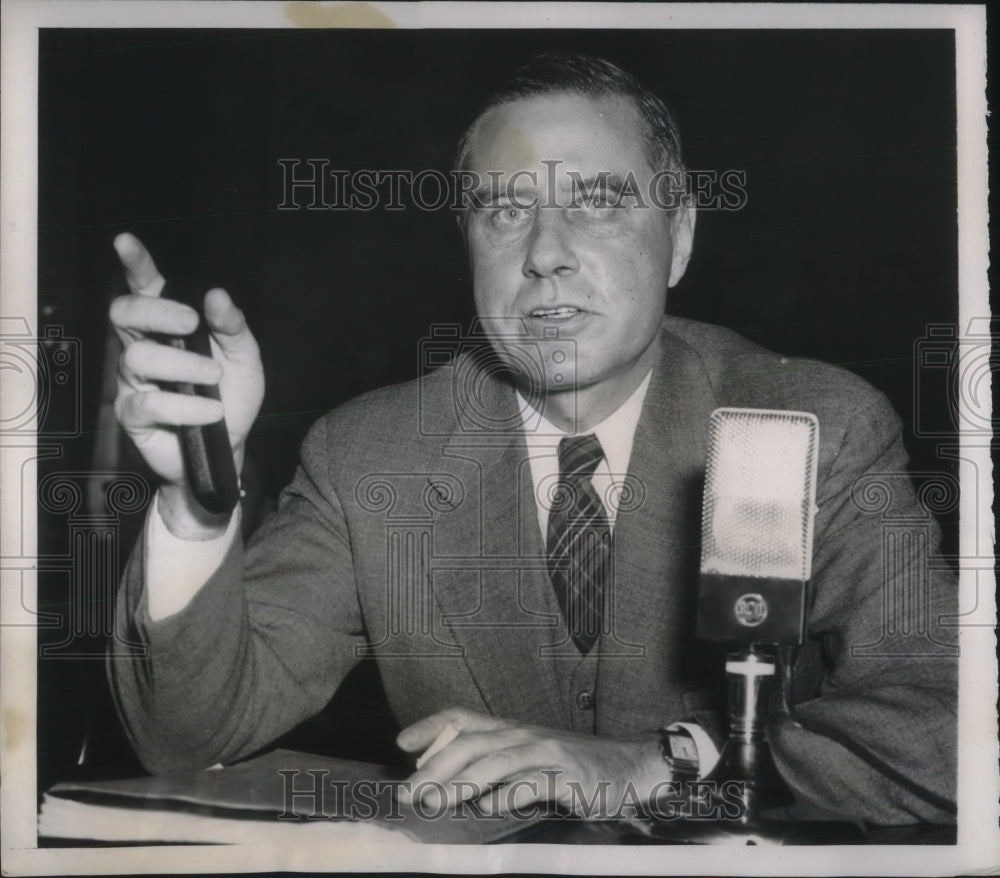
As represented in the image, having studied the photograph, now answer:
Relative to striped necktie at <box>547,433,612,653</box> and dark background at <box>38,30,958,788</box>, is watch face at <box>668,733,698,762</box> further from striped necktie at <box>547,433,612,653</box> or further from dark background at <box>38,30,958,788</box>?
dark background at <box>38,30,958,788</box>

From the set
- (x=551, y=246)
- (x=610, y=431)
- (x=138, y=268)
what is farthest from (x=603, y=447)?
(x=138, y=268)

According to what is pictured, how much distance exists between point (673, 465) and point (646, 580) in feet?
0.49

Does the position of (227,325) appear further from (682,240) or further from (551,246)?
(682,240)

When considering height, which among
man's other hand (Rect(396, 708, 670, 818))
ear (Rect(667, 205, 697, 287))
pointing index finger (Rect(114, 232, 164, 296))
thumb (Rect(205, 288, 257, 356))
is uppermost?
ear (Rect(667, 205, 697, 287))

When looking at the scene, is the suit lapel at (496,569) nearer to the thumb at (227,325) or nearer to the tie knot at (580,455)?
the tie knot at (580,455)

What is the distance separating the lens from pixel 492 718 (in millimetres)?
1375

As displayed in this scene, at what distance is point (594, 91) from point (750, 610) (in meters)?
0.69

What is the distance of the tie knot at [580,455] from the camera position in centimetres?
141

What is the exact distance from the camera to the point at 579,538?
1409mm

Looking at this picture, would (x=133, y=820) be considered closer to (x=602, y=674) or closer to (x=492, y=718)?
(x=492, y=718)

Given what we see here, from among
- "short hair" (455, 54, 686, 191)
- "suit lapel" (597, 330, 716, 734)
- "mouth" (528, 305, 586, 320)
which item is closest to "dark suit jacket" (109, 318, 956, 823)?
"suit lapel" (597, 330, 716, 734)

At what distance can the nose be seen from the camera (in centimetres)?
137

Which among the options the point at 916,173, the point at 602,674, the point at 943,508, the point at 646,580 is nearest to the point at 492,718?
the point at 602,674

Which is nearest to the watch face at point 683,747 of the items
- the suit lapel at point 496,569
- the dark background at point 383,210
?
the suit lapel at point 496,569
